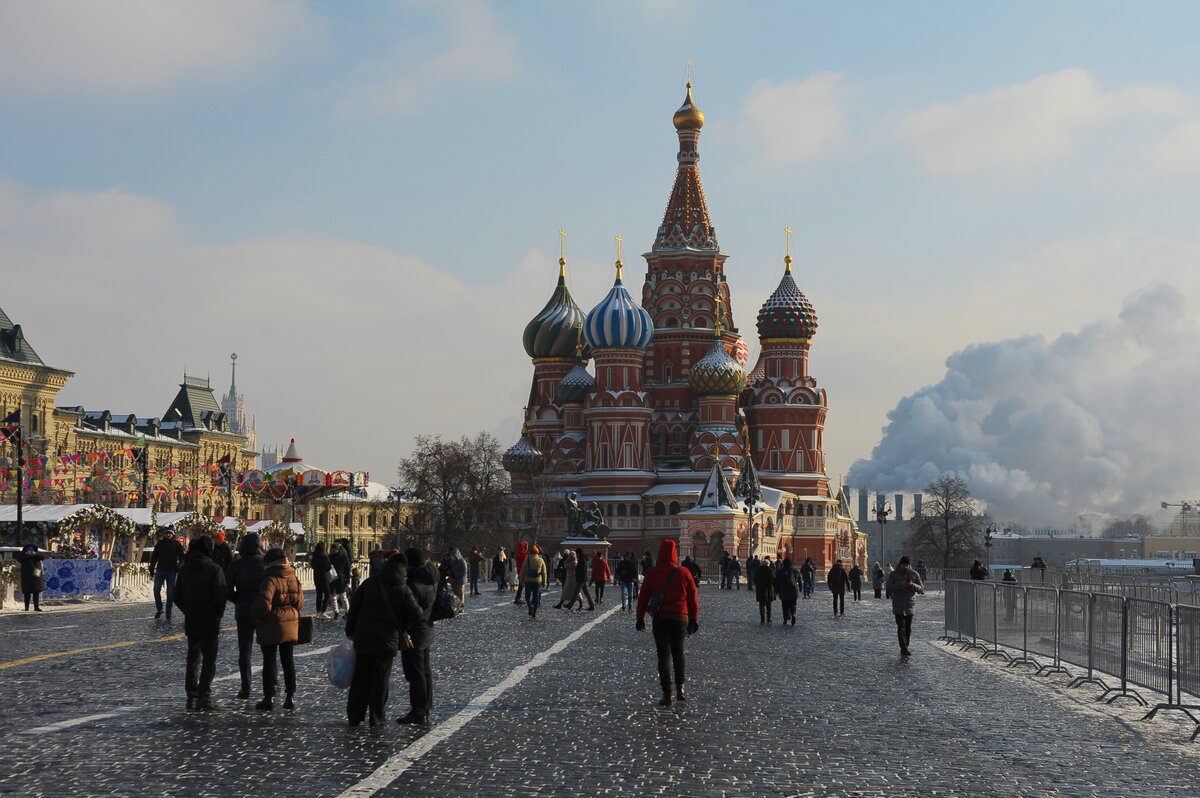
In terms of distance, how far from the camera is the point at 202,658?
13562mm

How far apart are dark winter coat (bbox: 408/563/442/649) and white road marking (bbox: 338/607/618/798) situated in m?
0.68

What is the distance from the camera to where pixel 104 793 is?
9.00m

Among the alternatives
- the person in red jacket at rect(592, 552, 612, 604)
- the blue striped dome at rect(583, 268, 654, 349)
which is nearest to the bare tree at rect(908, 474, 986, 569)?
the blue striped dome at rect(583, 268, 654, 349)

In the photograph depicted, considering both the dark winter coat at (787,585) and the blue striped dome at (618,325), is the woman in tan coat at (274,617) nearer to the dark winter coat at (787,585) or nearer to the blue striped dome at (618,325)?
the dark winter coat at (787,585)

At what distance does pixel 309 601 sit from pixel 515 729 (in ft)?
81.3

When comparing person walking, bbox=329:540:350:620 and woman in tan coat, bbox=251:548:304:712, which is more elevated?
woman in tan coat, bbox=251:548:304:712

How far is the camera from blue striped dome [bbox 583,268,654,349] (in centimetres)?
9850

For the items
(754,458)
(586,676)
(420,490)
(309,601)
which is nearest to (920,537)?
(754,458)

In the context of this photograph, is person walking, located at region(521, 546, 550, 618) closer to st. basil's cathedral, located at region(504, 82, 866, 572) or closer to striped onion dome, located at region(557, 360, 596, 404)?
st. basil's cathedral, located at region(504, 82, 866, 572)

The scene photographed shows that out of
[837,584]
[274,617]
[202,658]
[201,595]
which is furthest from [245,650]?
[837,584]

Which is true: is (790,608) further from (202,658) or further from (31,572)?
(202,658)

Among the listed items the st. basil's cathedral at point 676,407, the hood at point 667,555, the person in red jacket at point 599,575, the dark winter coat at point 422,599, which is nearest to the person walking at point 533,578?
the person in red jacket at point 599,575

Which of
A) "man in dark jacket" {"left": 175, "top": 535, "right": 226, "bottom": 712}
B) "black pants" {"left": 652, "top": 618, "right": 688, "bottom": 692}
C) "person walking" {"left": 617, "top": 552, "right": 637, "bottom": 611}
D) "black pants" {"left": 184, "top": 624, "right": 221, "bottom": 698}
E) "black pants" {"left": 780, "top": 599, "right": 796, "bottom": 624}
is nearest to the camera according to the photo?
"black pants" {"left": 184, "top": 624, "right": 221, "bottom": 698}

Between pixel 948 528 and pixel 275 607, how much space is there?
299ft
